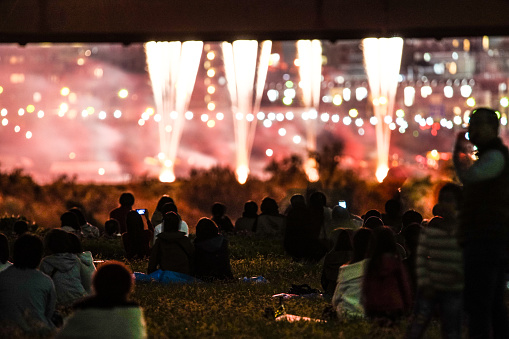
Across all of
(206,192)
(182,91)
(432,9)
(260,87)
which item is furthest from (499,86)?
(432,9)

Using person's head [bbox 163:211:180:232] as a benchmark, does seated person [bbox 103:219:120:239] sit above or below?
below

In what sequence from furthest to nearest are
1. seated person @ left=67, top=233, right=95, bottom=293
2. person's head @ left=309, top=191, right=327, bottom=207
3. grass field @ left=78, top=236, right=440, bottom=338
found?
person's head @ left=309, top=191, right=327, bottom=207 < seated person @ left=67, top=233, right=95, bottom=293 < grass field @ left=78, top=236, right=440, bottom=338

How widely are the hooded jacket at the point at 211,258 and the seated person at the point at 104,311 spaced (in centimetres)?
710

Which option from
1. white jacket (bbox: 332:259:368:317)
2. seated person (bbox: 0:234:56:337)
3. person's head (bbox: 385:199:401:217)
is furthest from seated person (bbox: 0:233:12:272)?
person's head (bbox: 385:199:401:217)

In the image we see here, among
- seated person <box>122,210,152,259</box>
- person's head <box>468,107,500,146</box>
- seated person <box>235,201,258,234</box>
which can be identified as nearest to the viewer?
person's head <box>468,107,500,146</box>

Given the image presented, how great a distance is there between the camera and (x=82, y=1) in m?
12.7

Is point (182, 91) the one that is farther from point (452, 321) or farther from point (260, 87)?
point (452, 321)

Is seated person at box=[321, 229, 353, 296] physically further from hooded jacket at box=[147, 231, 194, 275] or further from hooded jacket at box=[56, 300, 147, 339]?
hooded jacket at box=[56, 300, 147, 339]

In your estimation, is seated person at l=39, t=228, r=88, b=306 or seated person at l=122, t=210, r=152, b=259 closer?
seated person at l=39, t=228, r=88, b=306

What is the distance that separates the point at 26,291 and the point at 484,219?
4.24 meters

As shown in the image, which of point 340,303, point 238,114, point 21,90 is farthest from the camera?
point 21,90

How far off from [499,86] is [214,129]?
1049 inches

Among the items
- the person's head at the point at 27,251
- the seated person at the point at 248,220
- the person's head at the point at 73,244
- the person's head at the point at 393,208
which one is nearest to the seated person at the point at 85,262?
the person's head at the point at 73,244

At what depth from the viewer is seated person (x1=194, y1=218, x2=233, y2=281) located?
12703mm
